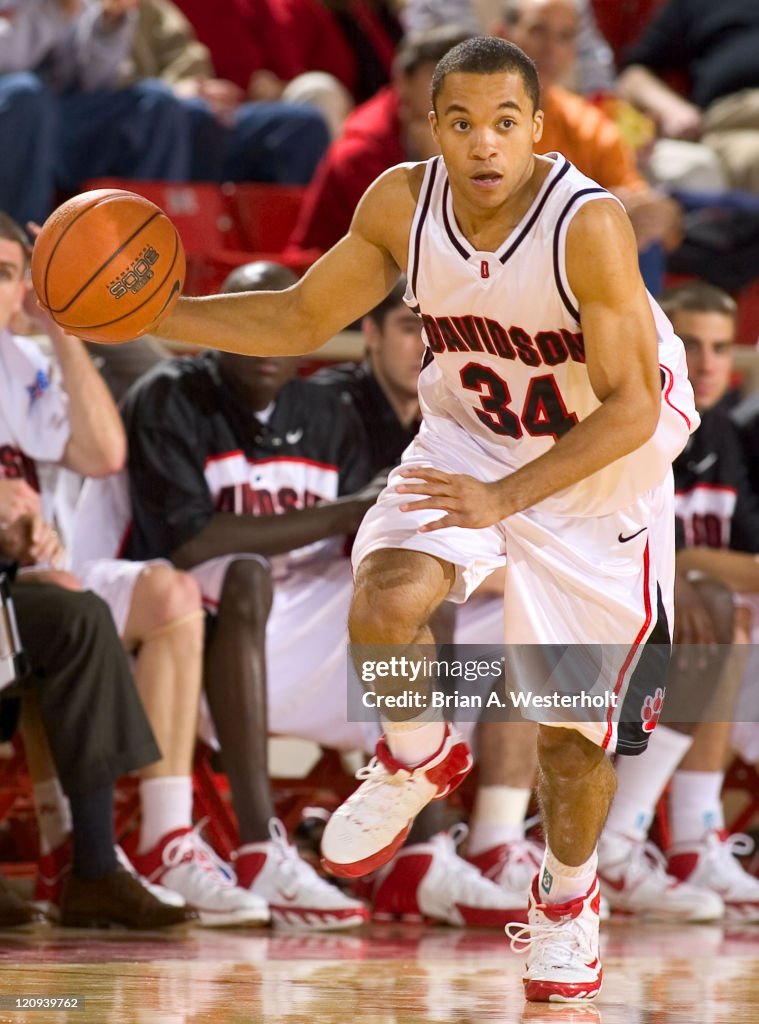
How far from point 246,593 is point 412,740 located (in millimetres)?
1329

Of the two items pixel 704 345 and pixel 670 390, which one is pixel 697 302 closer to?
pixel 704 345

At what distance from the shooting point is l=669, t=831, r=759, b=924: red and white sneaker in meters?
5.27

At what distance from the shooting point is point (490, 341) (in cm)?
345

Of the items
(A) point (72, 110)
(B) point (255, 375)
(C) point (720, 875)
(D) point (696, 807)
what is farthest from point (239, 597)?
(A) point (72, 110)

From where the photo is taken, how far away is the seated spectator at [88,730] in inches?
170

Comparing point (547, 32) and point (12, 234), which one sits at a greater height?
point (547, 32)

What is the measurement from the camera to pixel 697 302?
5727 mm

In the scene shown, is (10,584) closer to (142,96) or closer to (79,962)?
(79,962)

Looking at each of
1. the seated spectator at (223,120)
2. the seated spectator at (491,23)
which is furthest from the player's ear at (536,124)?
the seated spectator at (223,120)

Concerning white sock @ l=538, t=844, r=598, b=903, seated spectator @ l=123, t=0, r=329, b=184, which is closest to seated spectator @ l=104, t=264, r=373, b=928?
white sock @ l=538, t=844, r=598, b=903

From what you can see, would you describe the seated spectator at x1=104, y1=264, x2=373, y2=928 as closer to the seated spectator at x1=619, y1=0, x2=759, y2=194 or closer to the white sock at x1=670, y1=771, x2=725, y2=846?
the white sock at x1=670, y1=771, x2=725, y2=846

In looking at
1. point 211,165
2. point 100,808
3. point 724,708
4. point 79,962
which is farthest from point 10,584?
point 211,165

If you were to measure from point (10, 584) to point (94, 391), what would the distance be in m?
0.65

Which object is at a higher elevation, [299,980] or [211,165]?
[211,165]
